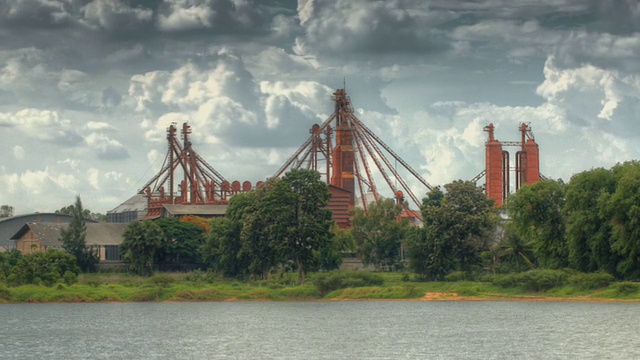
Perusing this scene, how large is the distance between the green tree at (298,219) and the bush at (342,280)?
343 centimetres

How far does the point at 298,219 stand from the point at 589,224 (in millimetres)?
31793

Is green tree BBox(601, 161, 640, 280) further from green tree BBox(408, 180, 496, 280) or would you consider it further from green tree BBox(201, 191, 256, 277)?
green tree BBox(201, 191, 256, 277)

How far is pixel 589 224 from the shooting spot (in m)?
106

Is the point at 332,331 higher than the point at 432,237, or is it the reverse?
the point at 432,237

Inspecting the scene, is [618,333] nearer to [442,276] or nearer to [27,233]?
[442,276]

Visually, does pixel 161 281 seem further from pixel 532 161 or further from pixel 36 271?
pixel 532 161

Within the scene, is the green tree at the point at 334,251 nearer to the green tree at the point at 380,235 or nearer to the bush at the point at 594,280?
the green tree at the point at 380,235

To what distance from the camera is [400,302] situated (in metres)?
114

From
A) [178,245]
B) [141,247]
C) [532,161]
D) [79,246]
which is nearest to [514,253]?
[141,247]

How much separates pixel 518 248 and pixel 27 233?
91168mm

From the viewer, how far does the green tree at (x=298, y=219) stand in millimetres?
122562

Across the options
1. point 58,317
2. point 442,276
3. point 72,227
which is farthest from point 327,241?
point 72,227

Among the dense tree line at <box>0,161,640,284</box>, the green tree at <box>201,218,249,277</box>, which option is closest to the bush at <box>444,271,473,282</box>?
the dense tree line at <box>0,161,640,284</box>

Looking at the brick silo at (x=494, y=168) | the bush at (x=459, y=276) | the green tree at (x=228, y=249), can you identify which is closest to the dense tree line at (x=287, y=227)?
the green tree at (x=228, y=249)
